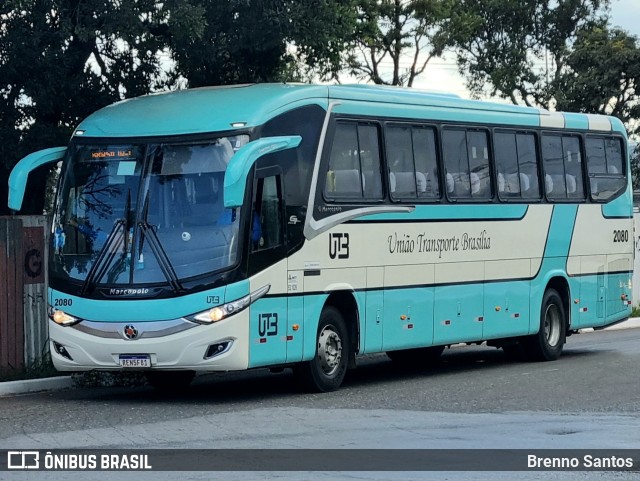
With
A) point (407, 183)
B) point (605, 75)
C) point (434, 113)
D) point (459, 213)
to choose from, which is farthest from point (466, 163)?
point (605, 75)

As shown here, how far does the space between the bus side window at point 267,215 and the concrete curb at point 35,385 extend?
360 centimetres

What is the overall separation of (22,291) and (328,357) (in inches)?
163

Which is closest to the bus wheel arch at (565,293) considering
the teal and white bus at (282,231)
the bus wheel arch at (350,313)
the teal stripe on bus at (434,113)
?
the teal and white bus at (282,231)

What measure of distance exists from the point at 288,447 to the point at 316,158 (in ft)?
16.9

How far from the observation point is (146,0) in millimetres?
19391

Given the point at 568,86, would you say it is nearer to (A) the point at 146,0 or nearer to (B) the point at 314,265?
(A) the point at 146,0

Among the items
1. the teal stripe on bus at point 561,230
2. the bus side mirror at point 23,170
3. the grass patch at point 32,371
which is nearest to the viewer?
the bus side mirror at point 23,170

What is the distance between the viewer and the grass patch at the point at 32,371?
17.0 meters

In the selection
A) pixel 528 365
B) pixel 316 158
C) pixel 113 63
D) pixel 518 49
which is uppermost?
pixel 518 49

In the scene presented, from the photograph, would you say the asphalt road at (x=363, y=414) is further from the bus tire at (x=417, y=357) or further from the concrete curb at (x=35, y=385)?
the bus tire at (x=417, y=357)

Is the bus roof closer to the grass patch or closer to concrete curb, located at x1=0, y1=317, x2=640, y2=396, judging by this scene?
concrete curb, located at x1=0, y1=317, x2=640, y2=396

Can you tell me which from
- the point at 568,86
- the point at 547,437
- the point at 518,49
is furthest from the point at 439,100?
the point at 518,49

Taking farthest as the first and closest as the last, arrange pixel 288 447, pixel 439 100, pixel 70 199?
1. pixel 439 100
2. pixel 70 199
3. pixel 288 447

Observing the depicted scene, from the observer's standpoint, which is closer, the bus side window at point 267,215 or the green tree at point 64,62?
the bus side window at point 267,215
